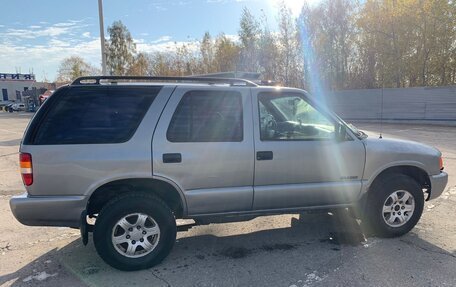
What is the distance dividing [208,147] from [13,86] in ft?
305

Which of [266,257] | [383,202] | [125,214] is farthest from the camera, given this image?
[383,202]

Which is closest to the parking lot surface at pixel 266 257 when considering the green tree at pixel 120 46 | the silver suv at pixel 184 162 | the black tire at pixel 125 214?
the black tire at pixel 125 214

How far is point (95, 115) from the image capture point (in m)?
3.62

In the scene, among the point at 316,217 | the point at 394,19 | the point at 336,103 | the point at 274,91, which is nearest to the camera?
the point at 274,91

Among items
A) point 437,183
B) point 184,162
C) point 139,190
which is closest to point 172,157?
point 184,162

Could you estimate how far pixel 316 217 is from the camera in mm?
5273

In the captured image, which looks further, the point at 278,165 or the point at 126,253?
the point at 278,165

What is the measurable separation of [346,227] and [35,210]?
3.66m

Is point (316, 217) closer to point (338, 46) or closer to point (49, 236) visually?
point (49, 236)

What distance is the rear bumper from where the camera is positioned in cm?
349

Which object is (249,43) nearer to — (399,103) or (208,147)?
(399,103)

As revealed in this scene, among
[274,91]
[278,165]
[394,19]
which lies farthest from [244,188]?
[394,19]

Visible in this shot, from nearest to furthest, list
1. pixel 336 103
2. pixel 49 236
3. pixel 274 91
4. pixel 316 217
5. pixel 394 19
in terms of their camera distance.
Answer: pixel 274 91 → pixel 49 236 → pixel 316 217 → pixel 394 19 → pixel 336 103

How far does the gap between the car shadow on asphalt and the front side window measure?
4.25ft
